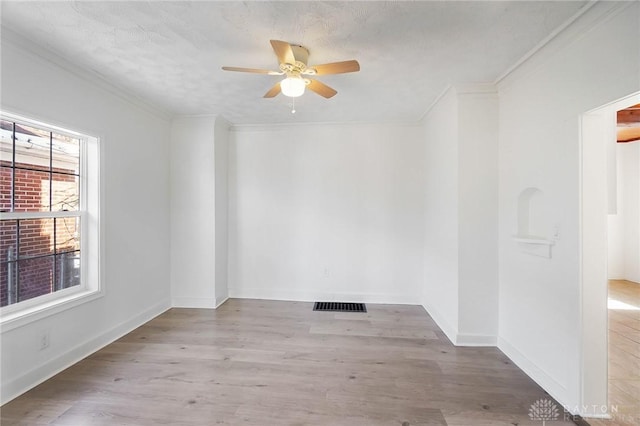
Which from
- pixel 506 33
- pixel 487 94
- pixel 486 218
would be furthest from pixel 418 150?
pixel 506 33

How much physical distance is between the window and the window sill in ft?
0.09

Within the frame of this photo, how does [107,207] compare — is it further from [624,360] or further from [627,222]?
[627,222]

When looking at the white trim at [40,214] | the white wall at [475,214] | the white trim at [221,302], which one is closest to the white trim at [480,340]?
the white wall at [475,214]

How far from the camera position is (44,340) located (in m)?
2.11

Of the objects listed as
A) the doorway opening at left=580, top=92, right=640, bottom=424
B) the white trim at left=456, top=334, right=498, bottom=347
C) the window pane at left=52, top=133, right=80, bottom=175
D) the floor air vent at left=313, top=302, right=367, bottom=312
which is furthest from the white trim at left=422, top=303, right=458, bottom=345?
the window pane at left=52, top=133, right=80, bottom=175

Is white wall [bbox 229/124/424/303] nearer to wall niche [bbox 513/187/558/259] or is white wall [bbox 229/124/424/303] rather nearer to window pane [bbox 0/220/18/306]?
wall niche [bbox 513/187/558/259]

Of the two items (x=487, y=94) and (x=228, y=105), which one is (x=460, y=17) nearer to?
(x=487, y=94)

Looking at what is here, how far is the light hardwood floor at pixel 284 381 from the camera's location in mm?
1762

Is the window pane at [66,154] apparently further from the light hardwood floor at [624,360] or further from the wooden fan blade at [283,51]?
the light hardwood floor at [624,360]

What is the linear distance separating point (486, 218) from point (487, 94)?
1218mm

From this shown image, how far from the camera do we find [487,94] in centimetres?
260

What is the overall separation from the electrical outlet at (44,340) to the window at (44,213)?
22 centimetres

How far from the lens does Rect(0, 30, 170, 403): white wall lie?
1944mm

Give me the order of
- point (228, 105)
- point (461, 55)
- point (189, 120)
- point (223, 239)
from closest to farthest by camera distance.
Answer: point (461, 55)
point (228, 105)
point (189, 120)
point (223, 239)
